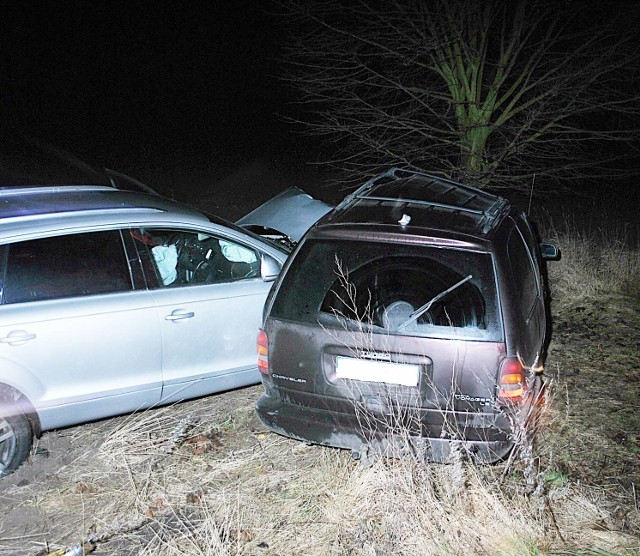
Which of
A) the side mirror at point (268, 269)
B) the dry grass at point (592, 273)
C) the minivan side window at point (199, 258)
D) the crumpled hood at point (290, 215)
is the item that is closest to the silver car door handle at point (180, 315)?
the minivan side window at point (199, 258)

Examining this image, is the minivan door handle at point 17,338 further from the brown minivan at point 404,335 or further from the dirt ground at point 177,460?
the brown minivan at point 404,335

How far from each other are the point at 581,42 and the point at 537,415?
20.0 ft

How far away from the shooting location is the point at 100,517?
3.89 metres

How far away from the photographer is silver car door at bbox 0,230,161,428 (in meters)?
4.18

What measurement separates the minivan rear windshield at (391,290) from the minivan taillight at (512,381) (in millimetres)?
202

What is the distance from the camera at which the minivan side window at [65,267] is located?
4.25 m

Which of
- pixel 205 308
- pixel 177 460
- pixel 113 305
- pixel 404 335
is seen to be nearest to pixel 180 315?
pixel 205 308

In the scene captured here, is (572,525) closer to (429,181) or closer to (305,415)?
(305,415)

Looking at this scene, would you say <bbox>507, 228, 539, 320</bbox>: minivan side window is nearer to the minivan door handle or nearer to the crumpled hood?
the crumpled hood

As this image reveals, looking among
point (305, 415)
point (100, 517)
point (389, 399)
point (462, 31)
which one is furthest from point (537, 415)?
point (462, 31)

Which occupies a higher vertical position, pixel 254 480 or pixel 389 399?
pixel 389 399

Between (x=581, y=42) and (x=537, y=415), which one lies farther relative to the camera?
(x=581, y=42)

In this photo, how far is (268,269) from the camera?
500 centimetres

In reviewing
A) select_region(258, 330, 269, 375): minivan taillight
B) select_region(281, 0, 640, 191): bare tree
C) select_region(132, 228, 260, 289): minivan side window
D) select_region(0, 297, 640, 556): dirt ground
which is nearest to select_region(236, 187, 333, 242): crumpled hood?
select_region(132, 228, 260, 289): minivan side window
